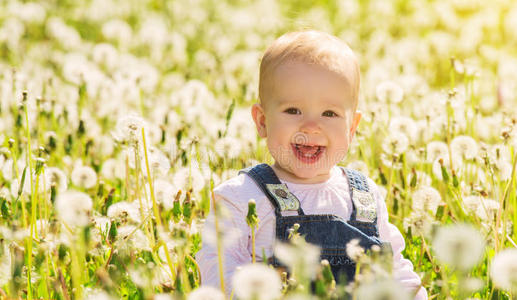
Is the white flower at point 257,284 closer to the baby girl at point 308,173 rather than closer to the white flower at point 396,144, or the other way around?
the baby girl at point 308,173

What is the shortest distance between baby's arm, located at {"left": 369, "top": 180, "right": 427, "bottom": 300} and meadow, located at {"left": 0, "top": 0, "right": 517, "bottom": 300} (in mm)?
72

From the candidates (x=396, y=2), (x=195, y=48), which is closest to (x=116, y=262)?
(x=195, y=48)

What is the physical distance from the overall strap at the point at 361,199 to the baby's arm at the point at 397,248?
0.13 feet

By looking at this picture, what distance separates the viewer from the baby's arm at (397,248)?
1792 mm

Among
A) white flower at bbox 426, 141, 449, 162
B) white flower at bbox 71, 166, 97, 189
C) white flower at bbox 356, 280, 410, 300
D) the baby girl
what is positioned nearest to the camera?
white flower at bbox 356, 280, 410, 300

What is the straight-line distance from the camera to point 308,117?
1826 mm

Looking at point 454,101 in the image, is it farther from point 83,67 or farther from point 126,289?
point 83,67

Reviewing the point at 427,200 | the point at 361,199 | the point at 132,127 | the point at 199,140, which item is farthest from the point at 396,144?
the point at 132,127

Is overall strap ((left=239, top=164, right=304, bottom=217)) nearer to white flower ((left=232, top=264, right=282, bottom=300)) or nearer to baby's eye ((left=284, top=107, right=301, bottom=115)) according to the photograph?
baby's eye ((left=284, top=107, right=301, bottom=115))

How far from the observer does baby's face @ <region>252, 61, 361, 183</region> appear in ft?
5.96

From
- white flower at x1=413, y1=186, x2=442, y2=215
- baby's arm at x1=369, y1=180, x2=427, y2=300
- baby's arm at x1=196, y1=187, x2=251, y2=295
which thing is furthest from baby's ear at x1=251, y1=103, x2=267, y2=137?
white flower at x1=413, y1=186, x2=442, y2=215

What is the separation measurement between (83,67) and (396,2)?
15.4 ft

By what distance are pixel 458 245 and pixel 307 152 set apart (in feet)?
2.96

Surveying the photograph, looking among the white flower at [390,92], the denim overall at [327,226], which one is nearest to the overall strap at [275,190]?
the denim overall at [327,226]
